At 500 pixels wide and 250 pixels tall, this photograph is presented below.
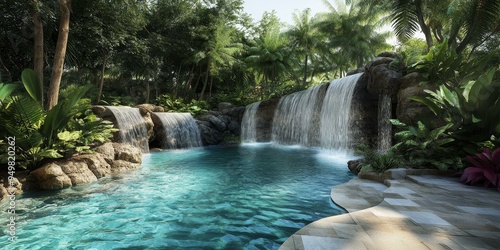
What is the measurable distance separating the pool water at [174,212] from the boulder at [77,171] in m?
0.42

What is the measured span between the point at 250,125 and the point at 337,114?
9193 mm

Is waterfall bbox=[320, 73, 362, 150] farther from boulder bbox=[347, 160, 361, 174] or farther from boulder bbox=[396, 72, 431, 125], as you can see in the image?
boulder bbox=[347, 160, 361, 174]

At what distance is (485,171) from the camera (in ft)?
15.1

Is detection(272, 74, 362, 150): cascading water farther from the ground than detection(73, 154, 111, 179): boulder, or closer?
farther from the ground

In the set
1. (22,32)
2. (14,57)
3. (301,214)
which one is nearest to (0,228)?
(301,214)

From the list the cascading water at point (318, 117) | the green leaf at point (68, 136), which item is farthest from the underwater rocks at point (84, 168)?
the cascading water at point (318, 117)

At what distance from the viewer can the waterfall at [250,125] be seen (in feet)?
67.3

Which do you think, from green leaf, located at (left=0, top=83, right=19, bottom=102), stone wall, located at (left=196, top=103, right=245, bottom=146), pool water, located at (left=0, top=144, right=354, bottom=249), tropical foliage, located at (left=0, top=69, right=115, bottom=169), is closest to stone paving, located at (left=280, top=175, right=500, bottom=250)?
pool water, located at (left=0, top=144, right=354, bottom=249)

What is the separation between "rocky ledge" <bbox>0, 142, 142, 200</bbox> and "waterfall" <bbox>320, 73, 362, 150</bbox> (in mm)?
9461

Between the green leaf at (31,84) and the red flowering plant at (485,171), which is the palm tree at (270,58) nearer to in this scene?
the green leaf at (31,84)

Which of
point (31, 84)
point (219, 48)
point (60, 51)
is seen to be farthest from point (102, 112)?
point (219, 48)

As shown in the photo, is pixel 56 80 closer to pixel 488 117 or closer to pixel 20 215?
pixel 20 215

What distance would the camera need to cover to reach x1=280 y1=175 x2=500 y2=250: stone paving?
251 cm

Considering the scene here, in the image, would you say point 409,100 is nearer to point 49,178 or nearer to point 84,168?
point 84,168
